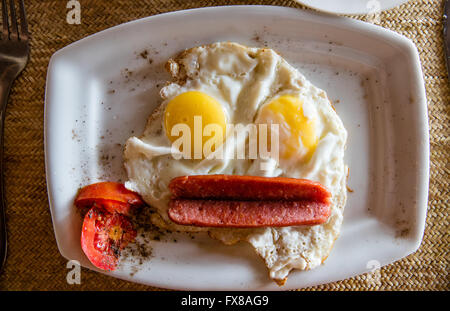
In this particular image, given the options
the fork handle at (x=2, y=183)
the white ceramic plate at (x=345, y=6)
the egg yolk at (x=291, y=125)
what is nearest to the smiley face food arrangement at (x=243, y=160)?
the egg yolk at (x=291, y=125)

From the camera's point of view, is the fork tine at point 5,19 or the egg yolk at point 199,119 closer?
the egg yolk at point 199,119

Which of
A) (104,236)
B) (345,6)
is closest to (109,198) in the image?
A: (104,236)

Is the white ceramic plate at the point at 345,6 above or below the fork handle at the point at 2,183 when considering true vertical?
above

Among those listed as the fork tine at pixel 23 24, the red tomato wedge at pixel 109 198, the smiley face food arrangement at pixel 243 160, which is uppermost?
the fork tine at pixel 23 24

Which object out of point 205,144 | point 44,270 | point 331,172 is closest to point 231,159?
point 205,144

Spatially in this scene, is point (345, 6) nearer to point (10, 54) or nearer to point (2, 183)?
point (10, 54)

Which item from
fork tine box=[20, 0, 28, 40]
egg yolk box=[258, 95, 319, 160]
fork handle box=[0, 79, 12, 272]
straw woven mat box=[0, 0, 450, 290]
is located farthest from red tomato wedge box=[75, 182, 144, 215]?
fork tine box=[20, 0, 28, 40]

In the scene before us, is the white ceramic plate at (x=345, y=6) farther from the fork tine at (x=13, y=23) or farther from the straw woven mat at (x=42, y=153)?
the fork tine at (x=13, y=23)

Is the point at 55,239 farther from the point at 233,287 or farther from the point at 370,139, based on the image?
the point at 370,139
